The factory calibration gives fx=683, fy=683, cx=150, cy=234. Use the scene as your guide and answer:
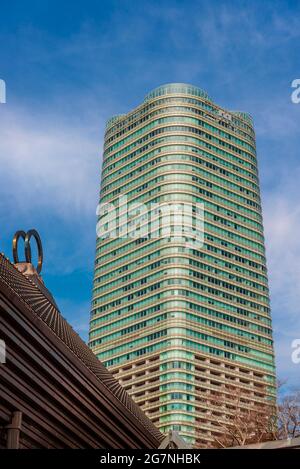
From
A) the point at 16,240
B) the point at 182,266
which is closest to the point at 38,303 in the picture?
the point at 16,240

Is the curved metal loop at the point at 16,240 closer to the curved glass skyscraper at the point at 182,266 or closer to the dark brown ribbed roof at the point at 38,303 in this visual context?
the dark brown ribbed roof at the point at 38,303

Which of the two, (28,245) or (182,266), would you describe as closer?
(28,245)

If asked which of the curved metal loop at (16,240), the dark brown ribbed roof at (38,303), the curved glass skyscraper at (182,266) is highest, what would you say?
the curved glass skyscraper at (182,266)

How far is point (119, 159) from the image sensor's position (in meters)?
184

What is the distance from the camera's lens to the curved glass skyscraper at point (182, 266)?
150 metres

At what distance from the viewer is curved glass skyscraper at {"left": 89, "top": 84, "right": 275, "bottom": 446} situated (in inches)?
5901

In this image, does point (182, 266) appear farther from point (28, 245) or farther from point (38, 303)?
point (38, 303)

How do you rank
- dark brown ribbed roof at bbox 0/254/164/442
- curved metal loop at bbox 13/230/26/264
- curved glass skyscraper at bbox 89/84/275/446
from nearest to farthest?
dark brown ribbed roof at bbox 0/254/164/442
curved metal loop at bbox 13/230/26/264
curved glass skyscraper at bbox 89/84/275/446

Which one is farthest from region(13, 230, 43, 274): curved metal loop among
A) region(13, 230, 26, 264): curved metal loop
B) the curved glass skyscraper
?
the curved glass skyscraper

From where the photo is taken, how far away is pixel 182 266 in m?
157

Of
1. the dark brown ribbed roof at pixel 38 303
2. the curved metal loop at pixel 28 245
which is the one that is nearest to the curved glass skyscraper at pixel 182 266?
the curved metal loop at pixel 28 245

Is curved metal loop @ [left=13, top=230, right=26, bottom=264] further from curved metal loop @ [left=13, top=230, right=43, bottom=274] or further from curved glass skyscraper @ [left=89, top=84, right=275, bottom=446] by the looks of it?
curved glass skyscraper @ [left=89, top=84, right=275, bottom=446]

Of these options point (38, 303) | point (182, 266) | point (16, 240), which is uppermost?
point (182, 266)

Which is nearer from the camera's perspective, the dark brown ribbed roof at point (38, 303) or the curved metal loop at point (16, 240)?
the dark brown ribbed roof at point (38, 303)
